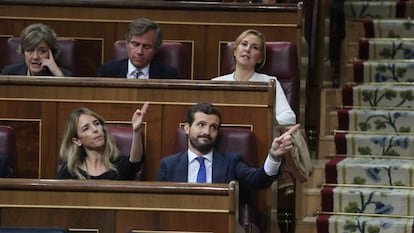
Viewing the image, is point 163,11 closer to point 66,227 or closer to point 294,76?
point 294,76

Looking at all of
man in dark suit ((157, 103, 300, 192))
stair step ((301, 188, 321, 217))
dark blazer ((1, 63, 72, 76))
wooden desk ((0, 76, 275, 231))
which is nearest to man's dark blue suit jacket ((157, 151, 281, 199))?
man in dark suit ((157, 103, 300, 192))

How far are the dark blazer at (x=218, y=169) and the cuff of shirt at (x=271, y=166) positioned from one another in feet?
0.13

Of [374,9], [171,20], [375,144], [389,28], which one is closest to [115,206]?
[171,20]

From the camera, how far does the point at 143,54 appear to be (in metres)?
2.68

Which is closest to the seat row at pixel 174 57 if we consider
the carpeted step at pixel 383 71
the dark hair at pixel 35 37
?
the dark hair at pixel 35 37

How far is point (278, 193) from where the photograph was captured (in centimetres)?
272

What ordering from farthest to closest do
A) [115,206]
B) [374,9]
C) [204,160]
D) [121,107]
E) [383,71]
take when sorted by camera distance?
1. [374,9]
2. [383,71]
3. [121,107]
4. [204,160]
5. [115,206]

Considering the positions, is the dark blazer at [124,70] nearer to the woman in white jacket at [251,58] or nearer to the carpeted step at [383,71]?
the woman in white jacket at [251,58]

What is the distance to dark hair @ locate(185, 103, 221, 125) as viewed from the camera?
90.2 inches

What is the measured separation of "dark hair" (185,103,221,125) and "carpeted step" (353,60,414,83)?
115cm

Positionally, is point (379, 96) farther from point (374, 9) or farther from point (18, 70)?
point (18, 70)

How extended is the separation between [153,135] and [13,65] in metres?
0.48

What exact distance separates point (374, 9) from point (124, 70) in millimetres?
1177

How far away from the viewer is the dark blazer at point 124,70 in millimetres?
2688
